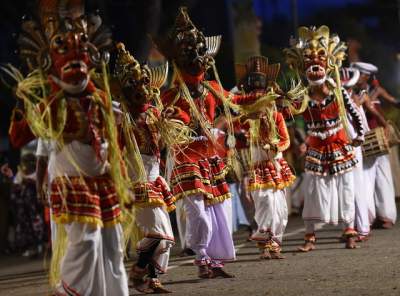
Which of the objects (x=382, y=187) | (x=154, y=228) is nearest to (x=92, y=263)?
(x=154, y=228)

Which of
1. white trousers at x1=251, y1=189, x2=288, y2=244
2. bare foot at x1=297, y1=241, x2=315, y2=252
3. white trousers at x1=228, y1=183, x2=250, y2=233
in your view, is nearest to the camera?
white trousers at x1=251, y1=189, x2=288, y2=244

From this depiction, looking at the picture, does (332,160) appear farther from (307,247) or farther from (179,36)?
(179,36)

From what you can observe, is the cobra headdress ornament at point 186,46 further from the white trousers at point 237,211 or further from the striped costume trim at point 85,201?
the white trousers at point 237,211

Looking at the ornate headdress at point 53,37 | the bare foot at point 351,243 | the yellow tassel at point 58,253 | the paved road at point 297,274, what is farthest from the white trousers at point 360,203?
the yellow tassel at point 58,253

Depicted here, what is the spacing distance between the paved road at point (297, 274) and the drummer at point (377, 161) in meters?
1.23

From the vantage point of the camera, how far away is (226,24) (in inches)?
1876

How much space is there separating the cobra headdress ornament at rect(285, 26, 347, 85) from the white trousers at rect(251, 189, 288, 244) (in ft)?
4.73

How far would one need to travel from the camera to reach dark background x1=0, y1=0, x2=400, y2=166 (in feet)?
85.6

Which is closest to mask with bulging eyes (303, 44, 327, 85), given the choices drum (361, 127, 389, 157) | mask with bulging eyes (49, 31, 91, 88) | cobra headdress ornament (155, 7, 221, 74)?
cobra headdress ornament (155, 7, 221, 74)

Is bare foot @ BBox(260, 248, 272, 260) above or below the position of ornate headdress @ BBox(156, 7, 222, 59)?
below

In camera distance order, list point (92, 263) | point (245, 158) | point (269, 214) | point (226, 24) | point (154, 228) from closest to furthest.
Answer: point (92, 263) < point (154, 228) < point (269, 214) < point (245, 158) < point (226, 24)

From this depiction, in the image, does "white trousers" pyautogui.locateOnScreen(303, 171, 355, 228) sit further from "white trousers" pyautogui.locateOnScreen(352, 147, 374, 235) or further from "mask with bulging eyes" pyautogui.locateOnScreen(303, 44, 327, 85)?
"mask with bulging eyes" pyautogui.locateOnScreen(303, 44, 327, 85)

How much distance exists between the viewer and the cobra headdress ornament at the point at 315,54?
13.1 metres

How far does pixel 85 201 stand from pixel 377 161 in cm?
917
